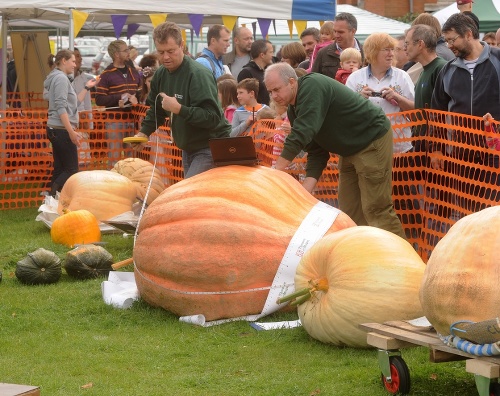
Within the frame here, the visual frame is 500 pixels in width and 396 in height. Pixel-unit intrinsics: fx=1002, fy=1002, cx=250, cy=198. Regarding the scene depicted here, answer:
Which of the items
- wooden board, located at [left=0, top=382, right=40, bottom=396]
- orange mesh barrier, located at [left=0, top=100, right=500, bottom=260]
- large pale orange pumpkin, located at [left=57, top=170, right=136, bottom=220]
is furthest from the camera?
large pale orange pumpkin, located at [left=57, top=170, right=136, bottom=220]

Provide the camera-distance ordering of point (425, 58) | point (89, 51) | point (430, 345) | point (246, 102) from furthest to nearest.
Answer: point (89, 51), point (246, 102), point (425, 58), point (430, 345)

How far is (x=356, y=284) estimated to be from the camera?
586 cm

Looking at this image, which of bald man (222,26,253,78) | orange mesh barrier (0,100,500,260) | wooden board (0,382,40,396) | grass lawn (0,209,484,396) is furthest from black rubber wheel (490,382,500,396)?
bald man (222,26,253,78)

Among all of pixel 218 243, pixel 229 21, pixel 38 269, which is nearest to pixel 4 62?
pixel 229 21

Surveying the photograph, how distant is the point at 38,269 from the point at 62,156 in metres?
4.89

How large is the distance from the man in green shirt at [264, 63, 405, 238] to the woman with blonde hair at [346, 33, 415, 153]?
0.81m

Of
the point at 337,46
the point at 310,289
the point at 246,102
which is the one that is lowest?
the point at 310,289

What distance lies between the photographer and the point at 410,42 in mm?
8805

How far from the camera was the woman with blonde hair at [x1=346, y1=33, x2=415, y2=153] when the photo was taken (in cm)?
907

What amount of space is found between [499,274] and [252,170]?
2.93 m

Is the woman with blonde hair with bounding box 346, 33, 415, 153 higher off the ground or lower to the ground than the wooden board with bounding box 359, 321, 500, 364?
higher

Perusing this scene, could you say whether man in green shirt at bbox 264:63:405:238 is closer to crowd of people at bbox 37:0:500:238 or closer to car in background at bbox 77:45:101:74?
crowd of people at bbox 37:0:500:238

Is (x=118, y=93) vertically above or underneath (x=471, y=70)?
underneath

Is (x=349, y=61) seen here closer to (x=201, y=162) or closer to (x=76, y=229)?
(x=201, y=162)
